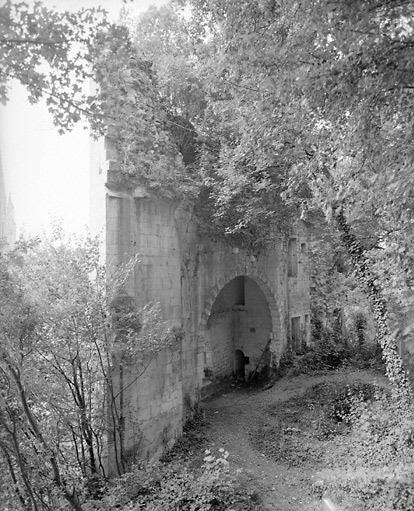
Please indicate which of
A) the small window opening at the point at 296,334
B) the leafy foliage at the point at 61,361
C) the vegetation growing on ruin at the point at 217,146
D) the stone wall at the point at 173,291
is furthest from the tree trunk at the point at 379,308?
the small window opening at the point at 296,334

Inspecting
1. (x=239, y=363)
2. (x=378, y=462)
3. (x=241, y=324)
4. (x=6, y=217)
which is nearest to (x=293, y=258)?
(x=241, y=324)

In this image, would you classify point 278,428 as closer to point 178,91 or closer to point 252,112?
point 252,112

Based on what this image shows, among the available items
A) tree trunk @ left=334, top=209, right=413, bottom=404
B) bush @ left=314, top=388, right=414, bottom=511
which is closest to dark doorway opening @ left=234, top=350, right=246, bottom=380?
bush @ left=314, top=388, right=414, bottom=511

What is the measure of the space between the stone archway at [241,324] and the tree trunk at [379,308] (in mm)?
5148

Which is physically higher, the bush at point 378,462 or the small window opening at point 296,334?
the small window opening at point 296,334

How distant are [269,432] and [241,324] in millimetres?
5632

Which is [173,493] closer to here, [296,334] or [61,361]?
[61,361]

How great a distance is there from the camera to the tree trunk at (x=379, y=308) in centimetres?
746

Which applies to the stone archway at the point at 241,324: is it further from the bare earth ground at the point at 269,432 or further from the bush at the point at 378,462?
the bush at the point at 378,462

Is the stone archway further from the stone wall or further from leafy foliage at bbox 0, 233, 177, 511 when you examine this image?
leafy foliage at bbox 0, 233, 177, 511

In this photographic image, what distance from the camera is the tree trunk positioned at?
7455mm

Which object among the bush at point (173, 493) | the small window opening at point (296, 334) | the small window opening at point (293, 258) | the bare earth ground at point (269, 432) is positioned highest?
the small window opening at point (293, 258)

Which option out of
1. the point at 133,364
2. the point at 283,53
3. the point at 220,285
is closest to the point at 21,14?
the point at 283,53

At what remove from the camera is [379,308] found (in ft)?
25.8
